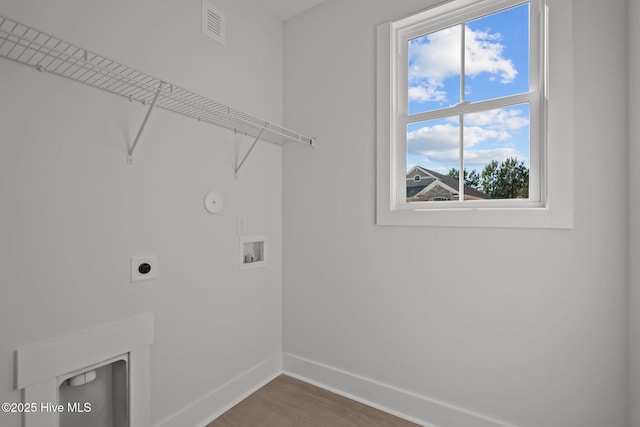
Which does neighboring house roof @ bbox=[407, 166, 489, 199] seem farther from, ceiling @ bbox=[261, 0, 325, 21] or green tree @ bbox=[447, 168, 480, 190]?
ceiling @ bbox=[261, 0, 325, 21]

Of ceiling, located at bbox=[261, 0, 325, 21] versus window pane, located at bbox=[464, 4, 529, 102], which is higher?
ceiling, located at bbox=[261, 0, 325, 21]


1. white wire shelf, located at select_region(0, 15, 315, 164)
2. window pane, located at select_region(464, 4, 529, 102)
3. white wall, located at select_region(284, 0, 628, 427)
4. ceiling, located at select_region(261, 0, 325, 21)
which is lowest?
white wall, located at select_region(284, 0, 628, 427)

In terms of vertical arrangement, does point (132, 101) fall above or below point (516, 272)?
above

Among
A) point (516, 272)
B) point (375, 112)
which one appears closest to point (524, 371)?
point (516, 272)

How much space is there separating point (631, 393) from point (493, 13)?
73.0 inches

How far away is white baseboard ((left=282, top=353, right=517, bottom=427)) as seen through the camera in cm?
162

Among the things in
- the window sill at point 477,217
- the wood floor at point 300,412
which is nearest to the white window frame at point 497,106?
the window sill at point 477,217

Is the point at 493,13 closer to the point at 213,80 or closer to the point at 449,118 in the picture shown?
the point at 449,118

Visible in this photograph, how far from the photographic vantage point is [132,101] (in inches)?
54.9

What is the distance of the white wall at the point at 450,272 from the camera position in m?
1.31

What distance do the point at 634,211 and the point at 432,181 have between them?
85 centimetres

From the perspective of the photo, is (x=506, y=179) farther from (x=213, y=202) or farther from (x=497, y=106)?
(x=213, y=202)

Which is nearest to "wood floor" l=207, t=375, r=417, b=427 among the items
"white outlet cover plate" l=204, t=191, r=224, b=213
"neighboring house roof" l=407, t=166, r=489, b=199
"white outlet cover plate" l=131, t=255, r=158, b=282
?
"white outlet cover plate" l=131, t=255, r=158, b=282

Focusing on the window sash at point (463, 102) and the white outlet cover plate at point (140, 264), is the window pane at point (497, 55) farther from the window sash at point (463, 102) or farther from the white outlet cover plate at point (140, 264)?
the white outlet cover plate at point (140, 264)
